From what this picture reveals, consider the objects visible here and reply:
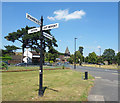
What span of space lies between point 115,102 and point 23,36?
143 feet

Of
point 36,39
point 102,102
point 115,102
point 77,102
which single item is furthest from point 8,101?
point 36,39

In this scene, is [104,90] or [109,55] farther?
[109,55]

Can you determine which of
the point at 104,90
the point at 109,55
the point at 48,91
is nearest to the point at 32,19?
the point at 48,91

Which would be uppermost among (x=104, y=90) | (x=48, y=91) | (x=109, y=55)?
(x=109, y=55)

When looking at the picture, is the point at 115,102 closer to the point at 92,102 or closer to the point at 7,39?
the point at 92,102

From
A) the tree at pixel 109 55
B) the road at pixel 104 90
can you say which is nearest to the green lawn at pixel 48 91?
the road at pixel 104 90

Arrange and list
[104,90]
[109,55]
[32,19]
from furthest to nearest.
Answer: [109,55]
[104,90]
[32,19]

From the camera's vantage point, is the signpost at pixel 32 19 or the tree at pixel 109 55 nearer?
the signpost at pixel 32 19

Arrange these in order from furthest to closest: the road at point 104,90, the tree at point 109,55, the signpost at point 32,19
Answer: the tree at point 109,55, the road at point 104,90, the signpost at point 32,19

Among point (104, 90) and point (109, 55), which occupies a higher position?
point (109, 55)

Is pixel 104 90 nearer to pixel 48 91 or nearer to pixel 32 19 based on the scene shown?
pixel 48 91

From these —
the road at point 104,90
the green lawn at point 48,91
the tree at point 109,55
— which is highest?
the tree at point 109,55

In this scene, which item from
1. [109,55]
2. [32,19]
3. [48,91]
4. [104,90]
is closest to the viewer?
[32,19]

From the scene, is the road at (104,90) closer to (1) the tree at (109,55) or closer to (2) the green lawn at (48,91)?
(2) the green lawn at (48,91)
